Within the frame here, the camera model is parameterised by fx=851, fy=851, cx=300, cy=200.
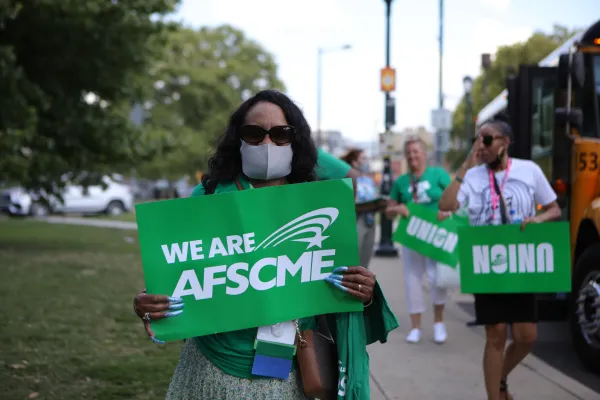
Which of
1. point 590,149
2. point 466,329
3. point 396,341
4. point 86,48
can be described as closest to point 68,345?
point 396,341

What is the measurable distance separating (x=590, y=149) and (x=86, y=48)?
11.4 m

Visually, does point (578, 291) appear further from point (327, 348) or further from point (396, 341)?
point (327, 348)

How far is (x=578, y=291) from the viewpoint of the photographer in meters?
6.77

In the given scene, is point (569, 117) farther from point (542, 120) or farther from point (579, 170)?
point (542, 120)

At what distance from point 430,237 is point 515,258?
9.97 ft

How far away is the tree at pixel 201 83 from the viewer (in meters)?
56.2

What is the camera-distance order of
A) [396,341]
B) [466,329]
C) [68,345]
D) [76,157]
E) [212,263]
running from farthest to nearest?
[76,157], [466,329], [396,341], [68,345], [212,263]

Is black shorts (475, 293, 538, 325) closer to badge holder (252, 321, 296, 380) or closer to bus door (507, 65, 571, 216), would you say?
bus door (507, 65, 571, 216)

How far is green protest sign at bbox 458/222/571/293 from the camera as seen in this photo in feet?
16.8

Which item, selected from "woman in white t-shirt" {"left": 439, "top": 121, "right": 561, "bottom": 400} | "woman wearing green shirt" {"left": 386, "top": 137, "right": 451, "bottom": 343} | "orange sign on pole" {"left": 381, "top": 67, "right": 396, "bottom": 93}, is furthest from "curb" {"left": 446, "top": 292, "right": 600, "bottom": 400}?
"orange sign on pole" {"left": 381, "top": 67, "right": 396, "bottom": 93}

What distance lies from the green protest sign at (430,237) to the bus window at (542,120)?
1.06 metres

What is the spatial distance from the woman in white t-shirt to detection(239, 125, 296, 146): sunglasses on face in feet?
8.51

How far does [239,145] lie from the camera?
3010 millimetres

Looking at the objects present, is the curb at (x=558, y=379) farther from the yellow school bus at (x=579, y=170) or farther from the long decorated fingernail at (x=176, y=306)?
the long decorated fingernail at (x=176, y=306)
